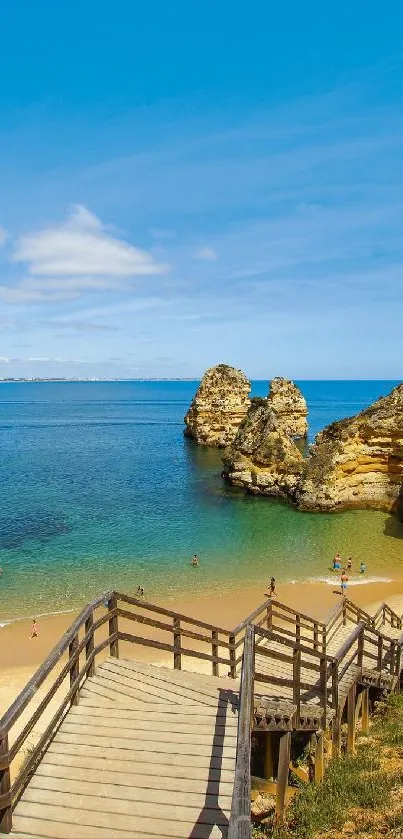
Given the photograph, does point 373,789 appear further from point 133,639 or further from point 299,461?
point 299,461

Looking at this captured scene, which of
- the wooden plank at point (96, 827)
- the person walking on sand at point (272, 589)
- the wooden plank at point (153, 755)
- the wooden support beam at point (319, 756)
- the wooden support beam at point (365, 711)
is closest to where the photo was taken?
the wooden plank at point (96, 827)

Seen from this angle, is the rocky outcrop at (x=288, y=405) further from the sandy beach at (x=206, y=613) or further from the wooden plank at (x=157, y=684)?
the wooden plank at (x=157, y=684)

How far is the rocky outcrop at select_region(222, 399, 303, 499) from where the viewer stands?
43044mm

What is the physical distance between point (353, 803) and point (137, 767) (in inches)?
146

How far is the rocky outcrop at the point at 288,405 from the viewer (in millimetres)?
79750

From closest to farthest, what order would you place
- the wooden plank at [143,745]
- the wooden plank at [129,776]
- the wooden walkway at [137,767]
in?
the wooden walkway at [137,767]
the wooden plank at [129,776]
the wooden plank at [143,745]

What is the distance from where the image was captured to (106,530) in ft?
111

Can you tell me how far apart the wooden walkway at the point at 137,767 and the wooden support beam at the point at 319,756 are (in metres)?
2.69

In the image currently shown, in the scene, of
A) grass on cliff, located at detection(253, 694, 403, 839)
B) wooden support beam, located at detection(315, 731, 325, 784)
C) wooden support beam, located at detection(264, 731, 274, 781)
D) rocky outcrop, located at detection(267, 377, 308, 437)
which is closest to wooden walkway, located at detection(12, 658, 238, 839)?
grass on cliff, located at detection(253, 694, 403, 839)

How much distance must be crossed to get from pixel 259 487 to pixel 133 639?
120 ft

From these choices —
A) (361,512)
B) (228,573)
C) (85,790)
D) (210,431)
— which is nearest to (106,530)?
(228,573)

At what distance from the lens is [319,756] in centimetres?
912

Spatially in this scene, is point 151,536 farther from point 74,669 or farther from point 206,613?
point 74,669

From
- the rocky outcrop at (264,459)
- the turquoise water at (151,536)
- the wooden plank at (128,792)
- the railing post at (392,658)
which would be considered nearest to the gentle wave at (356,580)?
the turquoise water at (151,536)
